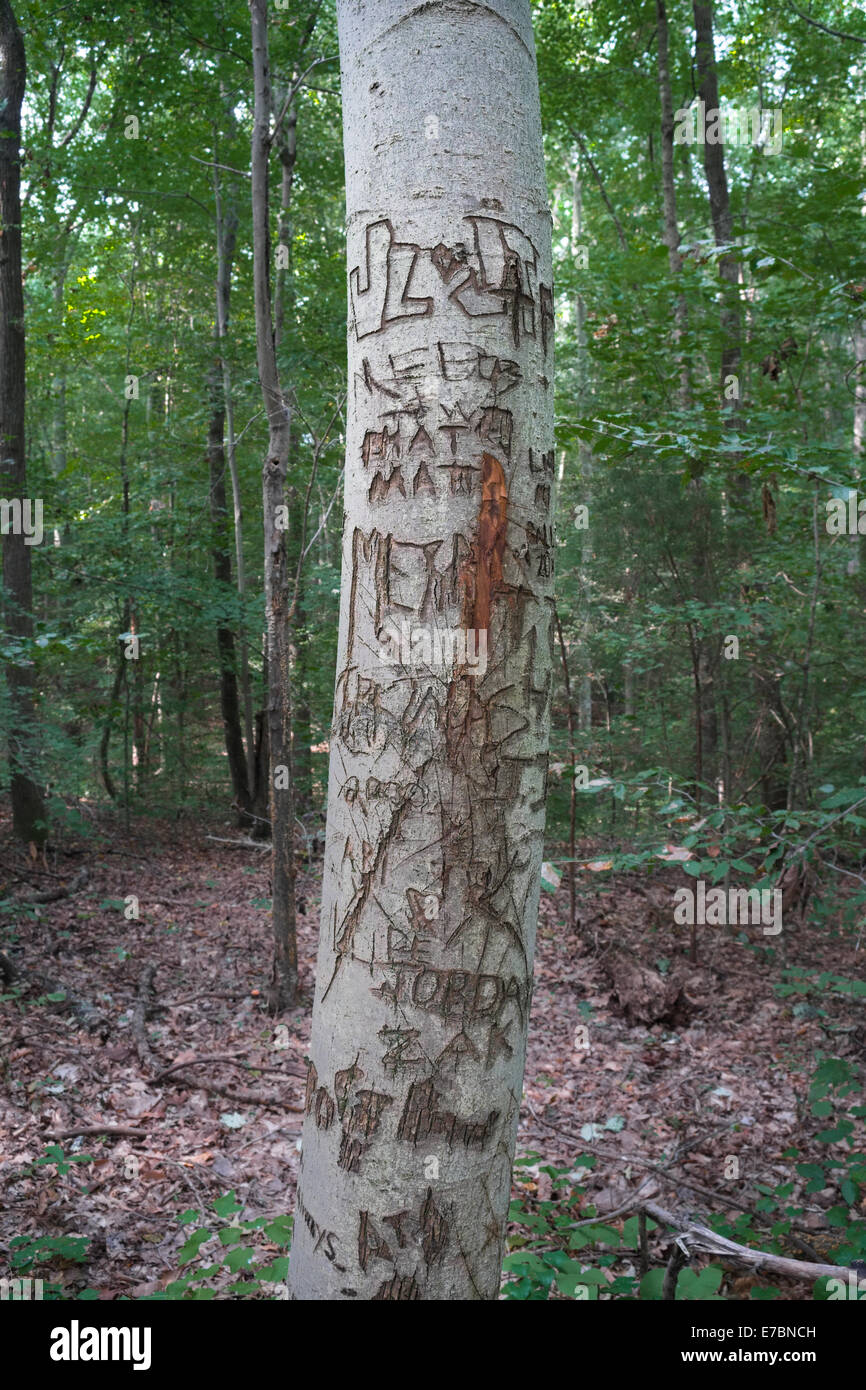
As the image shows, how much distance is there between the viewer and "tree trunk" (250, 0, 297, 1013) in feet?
18.1

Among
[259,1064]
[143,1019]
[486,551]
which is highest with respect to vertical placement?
[486,551]

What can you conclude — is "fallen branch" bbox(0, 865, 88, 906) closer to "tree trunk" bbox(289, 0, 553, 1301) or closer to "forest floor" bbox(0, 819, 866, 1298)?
"forest floor" bbox(0, 819, 866, 1298)

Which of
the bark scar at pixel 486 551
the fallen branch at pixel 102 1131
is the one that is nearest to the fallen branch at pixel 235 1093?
the fallen branch at pixel 102 1131

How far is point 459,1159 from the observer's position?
3.82 feet

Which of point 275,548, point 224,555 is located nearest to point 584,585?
point 275,548

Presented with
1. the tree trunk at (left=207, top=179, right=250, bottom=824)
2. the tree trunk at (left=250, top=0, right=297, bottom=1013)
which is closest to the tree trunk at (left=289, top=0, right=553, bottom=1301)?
the tree trunk at (left=250, top=0, right=297, bottom=1013)

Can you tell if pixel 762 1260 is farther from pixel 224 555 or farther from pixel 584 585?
pixel 224 555

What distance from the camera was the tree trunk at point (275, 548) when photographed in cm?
551

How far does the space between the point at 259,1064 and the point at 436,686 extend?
4.58 metres

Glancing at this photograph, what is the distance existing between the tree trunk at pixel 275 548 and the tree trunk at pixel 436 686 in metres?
4.34

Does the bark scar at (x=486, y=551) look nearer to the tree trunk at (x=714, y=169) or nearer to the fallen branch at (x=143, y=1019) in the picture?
the fallen branch at (x=143, y=1019)

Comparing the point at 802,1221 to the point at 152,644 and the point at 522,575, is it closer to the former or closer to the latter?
the point at 522,575

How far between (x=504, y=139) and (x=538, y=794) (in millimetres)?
985

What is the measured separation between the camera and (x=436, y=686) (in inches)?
45.5
